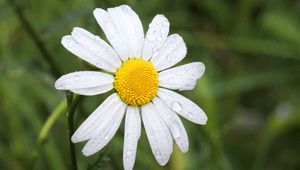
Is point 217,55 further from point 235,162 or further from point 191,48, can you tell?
point 235,162

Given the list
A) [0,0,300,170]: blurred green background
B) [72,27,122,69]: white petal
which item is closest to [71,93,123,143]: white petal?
[72,27,122,69]: white petal

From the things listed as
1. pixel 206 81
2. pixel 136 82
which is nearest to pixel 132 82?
pixel 136 82

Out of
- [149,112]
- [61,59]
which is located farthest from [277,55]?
[149,112]

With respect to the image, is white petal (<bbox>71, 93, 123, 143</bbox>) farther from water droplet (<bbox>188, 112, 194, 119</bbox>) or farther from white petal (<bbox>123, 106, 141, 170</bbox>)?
water droplet (<bbox>188, 112, 194, 119</bbox>)

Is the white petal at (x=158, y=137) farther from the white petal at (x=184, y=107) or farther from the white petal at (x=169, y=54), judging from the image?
the white petal at (x=169, y=54)

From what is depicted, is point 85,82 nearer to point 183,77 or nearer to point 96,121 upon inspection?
point 96,121

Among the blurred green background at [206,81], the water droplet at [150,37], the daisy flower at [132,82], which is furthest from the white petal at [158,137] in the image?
the blurred green background at [206,81]
